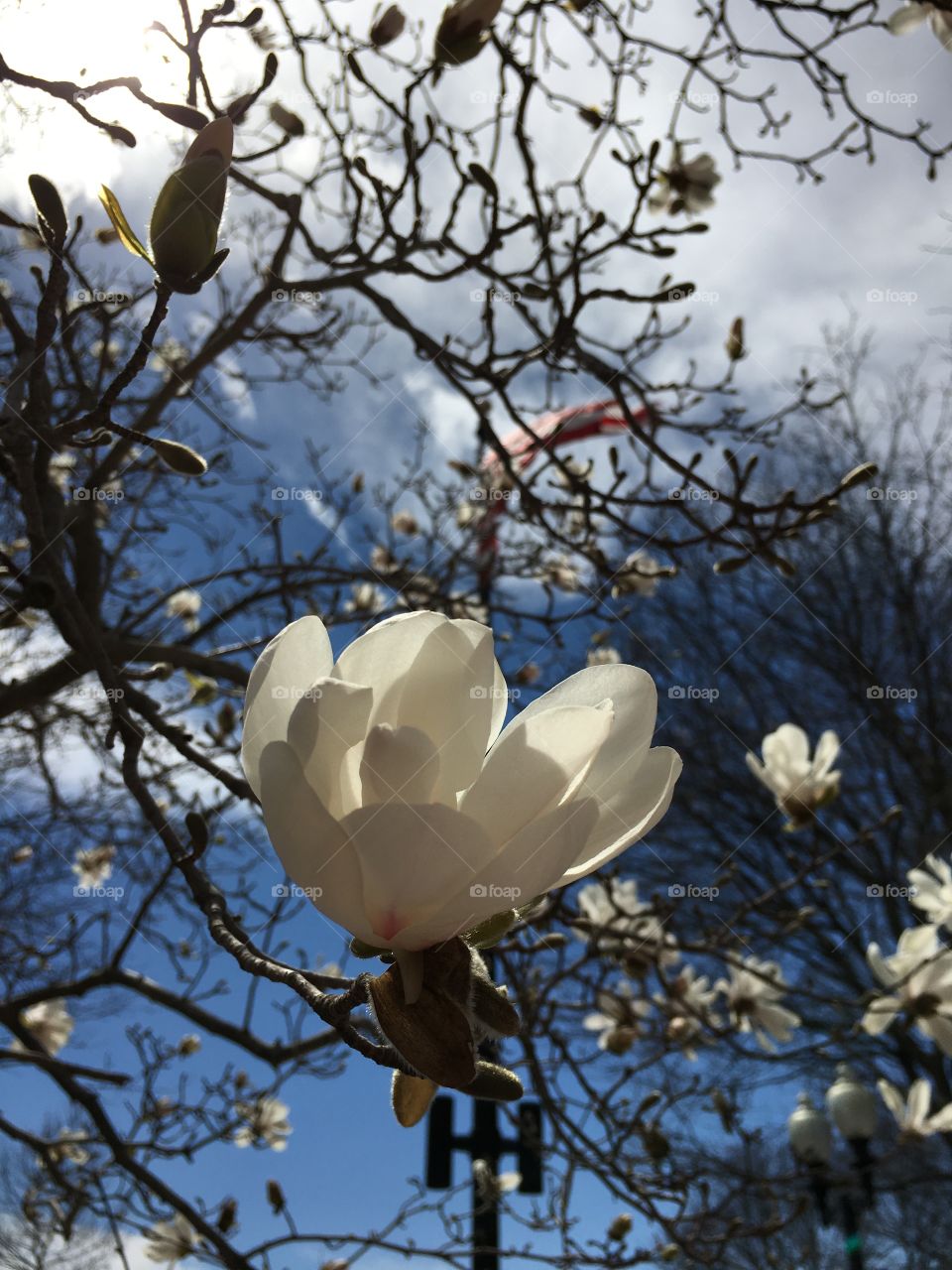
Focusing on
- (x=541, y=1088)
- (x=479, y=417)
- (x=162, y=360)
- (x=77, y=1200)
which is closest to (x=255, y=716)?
(x=479, y=417)

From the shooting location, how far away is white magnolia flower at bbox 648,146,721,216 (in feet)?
6.04

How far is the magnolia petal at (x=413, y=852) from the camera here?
39 centimetres

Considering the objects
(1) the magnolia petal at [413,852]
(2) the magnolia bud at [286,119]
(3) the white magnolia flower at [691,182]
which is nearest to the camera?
(1) the magnolia petal at [413,852]

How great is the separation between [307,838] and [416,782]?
5cm

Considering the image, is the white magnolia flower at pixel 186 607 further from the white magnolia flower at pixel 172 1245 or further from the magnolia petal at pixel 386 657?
the magnolia petal at pixel 386 657

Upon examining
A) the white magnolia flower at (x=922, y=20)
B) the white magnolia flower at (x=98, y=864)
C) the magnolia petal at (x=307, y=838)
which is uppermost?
the white magnolia flower at (x=922, y=20)

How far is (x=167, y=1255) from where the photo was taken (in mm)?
1870

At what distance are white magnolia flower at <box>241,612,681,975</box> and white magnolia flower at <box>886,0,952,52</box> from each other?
158cm

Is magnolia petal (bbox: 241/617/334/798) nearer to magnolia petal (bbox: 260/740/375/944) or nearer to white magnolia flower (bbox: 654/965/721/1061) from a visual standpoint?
magnolia petal (bbox: 260/740/375/944)

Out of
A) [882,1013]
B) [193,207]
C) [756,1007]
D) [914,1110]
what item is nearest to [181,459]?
[193,207]

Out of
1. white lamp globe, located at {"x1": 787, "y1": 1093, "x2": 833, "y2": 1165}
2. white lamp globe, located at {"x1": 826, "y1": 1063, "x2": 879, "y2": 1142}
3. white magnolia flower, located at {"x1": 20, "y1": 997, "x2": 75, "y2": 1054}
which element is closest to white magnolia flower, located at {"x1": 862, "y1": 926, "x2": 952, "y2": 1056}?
white magnolia flower, located at {"x1": 20, "y1": 997, "x2": 75, "y2": 1054}

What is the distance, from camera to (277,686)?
433 mm

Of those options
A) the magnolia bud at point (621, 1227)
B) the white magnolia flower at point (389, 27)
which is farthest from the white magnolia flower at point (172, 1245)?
the white magnolia flower at point (389, 27)

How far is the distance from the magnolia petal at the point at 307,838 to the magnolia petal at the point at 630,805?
0.33 ft
